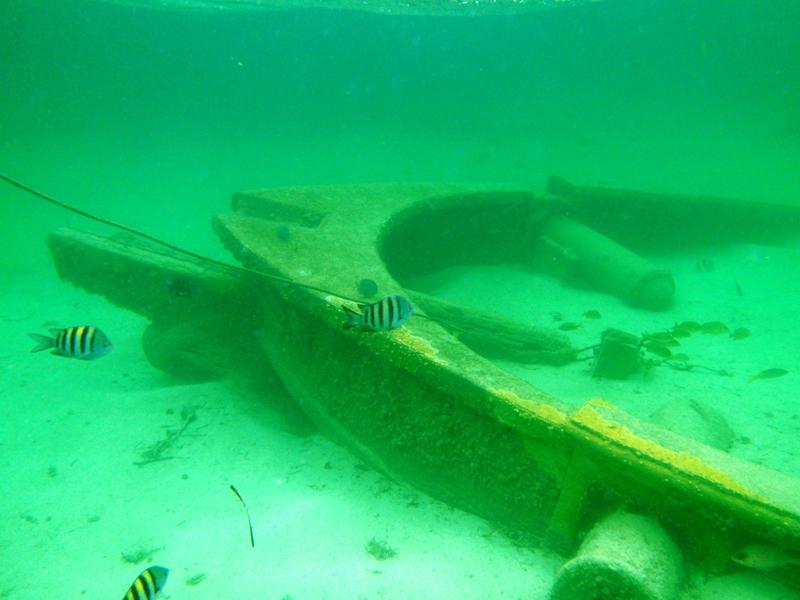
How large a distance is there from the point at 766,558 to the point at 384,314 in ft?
7.87

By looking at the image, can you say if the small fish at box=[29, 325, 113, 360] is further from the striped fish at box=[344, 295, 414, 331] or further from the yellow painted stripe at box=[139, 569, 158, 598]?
the striped fish at box=[344, 295, 414, 331]

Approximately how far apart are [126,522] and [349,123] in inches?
2230

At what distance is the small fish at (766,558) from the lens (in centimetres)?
234

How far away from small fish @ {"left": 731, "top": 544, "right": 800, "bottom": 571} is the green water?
1.22 m

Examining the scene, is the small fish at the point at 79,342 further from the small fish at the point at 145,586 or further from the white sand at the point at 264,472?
the small fish at the point at 145,586

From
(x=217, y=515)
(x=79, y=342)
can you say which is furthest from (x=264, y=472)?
(x=79, y=342)

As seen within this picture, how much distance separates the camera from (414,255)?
8.42 meters

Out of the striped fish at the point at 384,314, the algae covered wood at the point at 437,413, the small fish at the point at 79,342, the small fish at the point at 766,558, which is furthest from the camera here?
the small fish at the point at 79,342

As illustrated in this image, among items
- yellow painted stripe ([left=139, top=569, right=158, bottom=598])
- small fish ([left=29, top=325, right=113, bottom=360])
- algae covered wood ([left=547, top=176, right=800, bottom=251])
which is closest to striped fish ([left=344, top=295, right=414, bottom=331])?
yellow painted stripe ([left=139, top=569, right=158, bottom=598])

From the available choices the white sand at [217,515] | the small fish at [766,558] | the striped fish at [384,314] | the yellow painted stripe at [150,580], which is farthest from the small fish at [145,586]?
the small fish at [766,558]

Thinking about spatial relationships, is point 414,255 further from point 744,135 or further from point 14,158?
point 744,135

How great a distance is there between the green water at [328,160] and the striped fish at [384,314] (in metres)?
1.74

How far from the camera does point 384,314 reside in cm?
302

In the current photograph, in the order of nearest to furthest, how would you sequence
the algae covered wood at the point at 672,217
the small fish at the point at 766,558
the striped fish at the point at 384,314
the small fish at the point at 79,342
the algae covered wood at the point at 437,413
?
the small fish at the point at 766,558
the algae covered wood at the point at 437,413
the striped fish at the point at 384,314
the small fish at the point at 79,342
the algae covered wood at the point at 672,217
